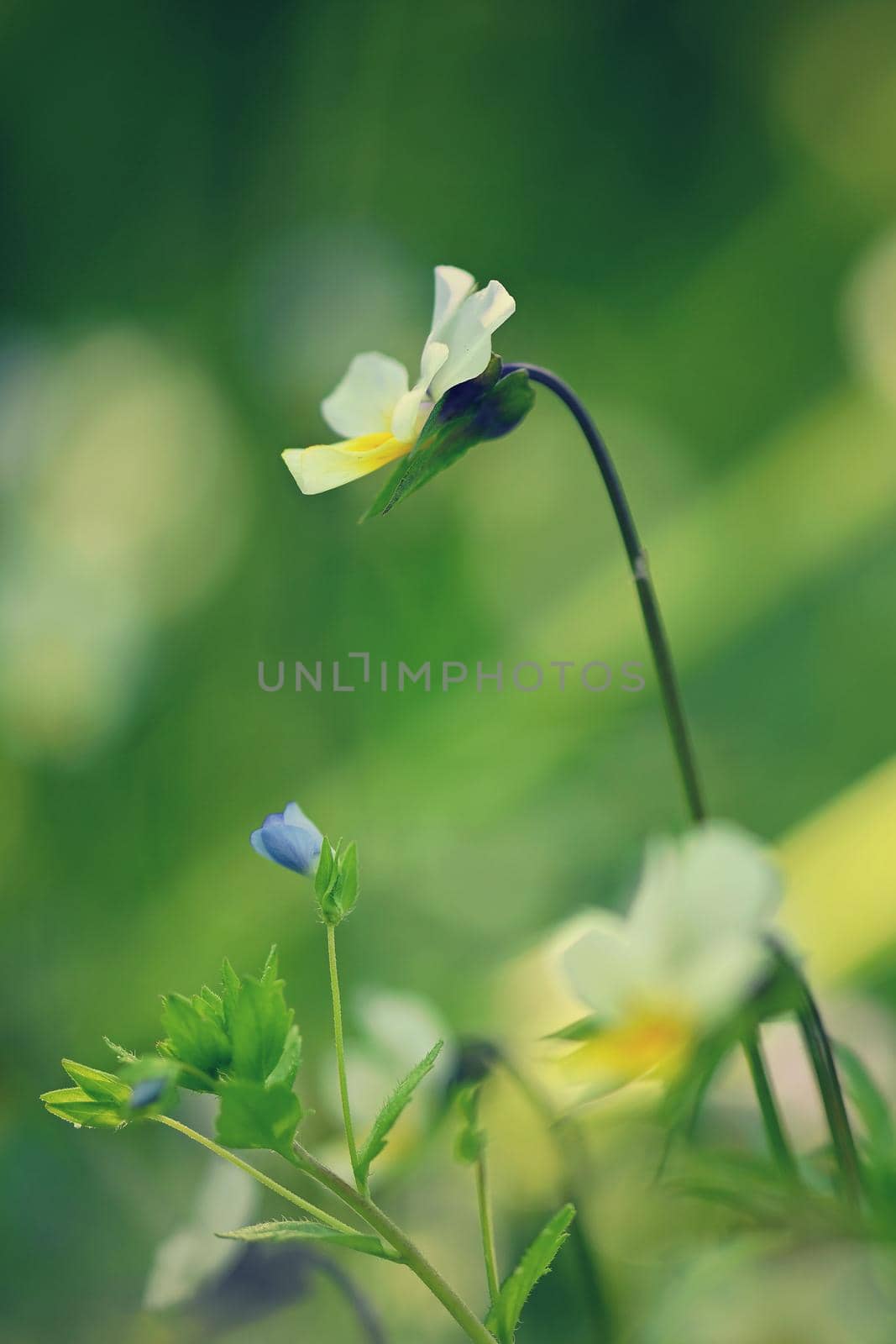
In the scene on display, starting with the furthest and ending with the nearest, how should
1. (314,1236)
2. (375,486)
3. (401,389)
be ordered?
(375,486)
(401,389)
(314,1236)

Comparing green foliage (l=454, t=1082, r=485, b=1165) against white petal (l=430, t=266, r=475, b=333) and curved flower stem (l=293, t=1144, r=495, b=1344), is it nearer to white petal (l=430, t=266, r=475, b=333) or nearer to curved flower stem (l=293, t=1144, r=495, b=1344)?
curved flower stem (l=293, t=1144, r=495, b=1344)

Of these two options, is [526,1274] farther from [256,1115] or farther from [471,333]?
[471,333]

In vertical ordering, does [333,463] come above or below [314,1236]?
above

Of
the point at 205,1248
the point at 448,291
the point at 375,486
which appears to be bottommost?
the point at 205,1248

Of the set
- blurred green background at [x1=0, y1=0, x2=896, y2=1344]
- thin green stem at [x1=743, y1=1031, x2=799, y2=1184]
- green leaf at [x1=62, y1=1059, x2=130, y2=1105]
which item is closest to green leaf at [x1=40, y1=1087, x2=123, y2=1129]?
green leaf at [x1=62, y1=1059, x2=130, y2=1105]

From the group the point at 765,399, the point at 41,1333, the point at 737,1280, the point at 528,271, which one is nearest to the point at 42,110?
the point at 528,271

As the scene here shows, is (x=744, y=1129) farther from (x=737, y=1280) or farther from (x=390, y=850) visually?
(x=390, y=850)

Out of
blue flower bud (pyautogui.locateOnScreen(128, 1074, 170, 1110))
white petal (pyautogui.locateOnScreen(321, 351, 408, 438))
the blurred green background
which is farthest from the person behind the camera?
the blurred green background

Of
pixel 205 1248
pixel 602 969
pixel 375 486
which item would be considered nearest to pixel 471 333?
pixel 602 969
